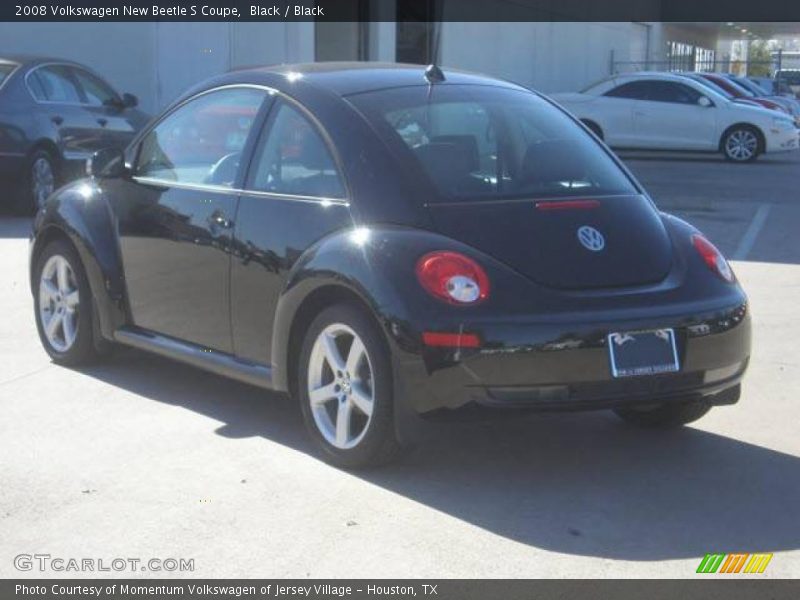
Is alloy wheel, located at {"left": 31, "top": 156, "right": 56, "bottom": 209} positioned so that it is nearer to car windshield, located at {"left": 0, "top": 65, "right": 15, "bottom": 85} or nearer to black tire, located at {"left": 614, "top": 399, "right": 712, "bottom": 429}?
car windshield, located at {"left": 0, "top": 65, "right": 15, "bottom": 85}

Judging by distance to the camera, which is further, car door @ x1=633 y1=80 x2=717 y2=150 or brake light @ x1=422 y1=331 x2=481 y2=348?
car door @ x1=633 y1=80 x2=717 y2=150

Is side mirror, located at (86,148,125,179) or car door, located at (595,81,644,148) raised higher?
side mirror, located at (86,148,125,179)

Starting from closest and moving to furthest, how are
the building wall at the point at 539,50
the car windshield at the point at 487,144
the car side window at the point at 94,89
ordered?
the car windshield at the point at 487,144 → the car side window at the point at 94,89 → the building wall at the point at 539,50

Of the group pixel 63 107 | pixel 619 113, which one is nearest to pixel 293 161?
pixel 63 107

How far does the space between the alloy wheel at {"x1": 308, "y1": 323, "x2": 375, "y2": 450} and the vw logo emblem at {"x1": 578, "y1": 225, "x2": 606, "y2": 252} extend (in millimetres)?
957

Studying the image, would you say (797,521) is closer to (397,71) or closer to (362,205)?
(362,205)

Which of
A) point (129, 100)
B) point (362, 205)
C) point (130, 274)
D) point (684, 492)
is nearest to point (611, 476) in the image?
point (684, 492)

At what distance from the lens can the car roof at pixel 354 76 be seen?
5777mm

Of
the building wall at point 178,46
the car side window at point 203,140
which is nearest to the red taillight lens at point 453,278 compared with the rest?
the car side window at point 203,140

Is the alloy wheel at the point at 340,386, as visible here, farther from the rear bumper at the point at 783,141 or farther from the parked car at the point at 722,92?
the parked car at the point at 722,92

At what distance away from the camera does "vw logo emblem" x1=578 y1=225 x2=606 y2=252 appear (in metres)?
5.17

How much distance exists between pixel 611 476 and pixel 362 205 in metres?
1.46
